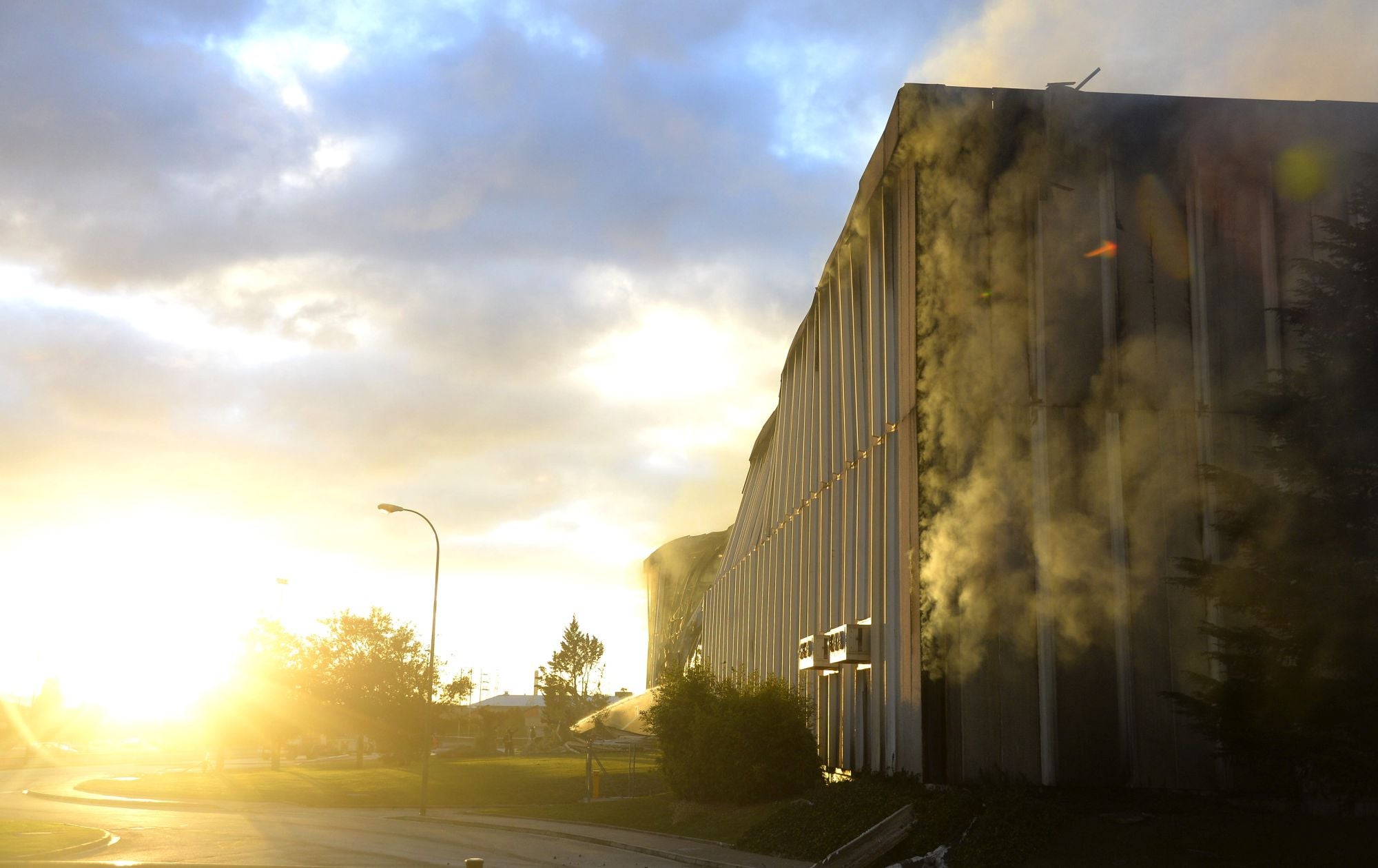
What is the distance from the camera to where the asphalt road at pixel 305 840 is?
17.1 meters

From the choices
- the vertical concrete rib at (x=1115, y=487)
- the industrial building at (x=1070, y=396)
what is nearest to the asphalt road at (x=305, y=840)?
the industrial building at (x=1070, y=396)

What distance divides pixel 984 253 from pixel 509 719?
78.8 metres

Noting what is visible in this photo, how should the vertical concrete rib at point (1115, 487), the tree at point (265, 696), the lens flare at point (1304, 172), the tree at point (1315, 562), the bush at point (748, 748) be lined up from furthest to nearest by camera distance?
the tree at point (265, 696) < the bush at point (748, 748) < the lens flare at point (1304, 172) < the vertical concrete rib at point (1115, 487) < the tree at point (1315, 562)

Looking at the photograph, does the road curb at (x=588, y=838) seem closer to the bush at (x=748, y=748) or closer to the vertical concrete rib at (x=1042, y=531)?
the bush at (x=748, y=748)

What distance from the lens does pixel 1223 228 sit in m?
17.3

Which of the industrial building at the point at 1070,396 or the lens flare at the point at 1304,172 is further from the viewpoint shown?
the lens flare at the point at 1304,172

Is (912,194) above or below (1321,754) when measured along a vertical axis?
above

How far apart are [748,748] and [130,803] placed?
2020 centimetres

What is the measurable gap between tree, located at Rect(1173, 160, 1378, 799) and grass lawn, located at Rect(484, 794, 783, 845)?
912 centimetres

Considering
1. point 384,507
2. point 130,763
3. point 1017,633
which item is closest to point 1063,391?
point 1017,633

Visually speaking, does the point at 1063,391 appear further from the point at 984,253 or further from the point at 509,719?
the point at 509,719

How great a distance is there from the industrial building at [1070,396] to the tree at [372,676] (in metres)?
33.3

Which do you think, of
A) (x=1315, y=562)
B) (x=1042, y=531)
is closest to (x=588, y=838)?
(x=1042, y=531)

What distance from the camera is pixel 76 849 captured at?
18312 mm
